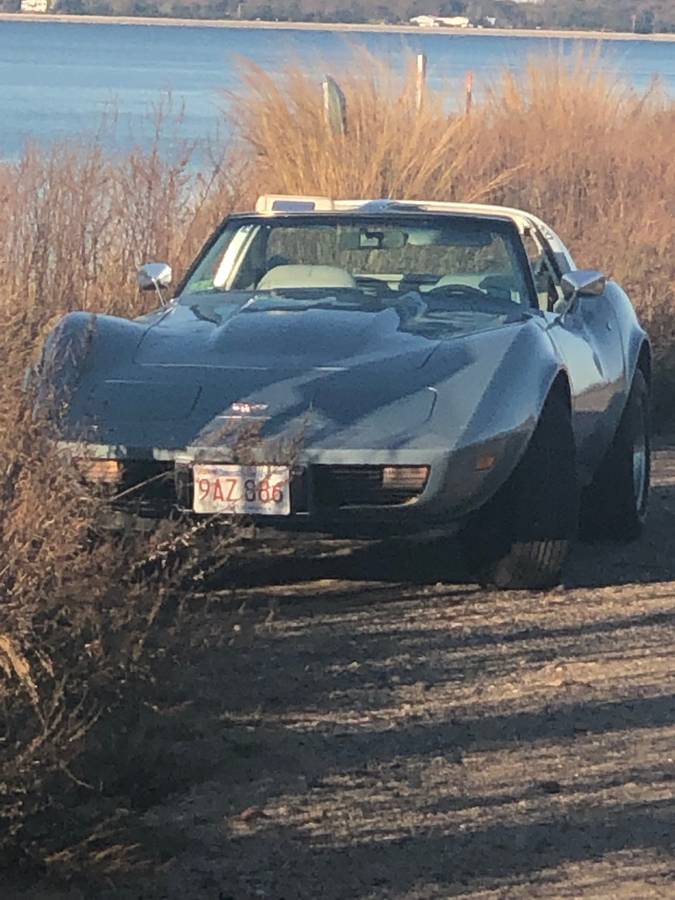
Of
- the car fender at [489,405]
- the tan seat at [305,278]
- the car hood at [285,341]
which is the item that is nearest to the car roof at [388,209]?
the tan seat at [305,278]

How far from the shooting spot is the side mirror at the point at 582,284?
26.1 feet

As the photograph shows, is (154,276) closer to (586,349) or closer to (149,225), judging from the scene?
(586,349)

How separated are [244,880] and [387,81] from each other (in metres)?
12.7

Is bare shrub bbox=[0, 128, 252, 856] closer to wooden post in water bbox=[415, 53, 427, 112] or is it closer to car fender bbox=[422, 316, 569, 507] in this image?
car fender bbox=[422, 316, 569, 507]

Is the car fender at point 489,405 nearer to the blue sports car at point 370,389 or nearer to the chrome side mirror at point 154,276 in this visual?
the blue sports car at point 370,389

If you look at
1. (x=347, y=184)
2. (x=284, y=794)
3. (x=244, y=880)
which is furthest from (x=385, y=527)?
(x=347, y=184)

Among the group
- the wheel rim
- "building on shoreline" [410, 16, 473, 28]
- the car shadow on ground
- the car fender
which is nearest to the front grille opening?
the car fender

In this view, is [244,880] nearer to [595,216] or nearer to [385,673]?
[385,673]

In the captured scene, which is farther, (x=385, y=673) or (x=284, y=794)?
(x=385, y=673)

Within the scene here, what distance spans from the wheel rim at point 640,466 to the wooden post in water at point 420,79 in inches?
292

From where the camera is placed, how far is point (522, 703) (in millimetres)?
5977

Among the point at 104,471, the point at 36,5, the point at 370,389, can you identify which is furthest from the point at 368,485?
the point at 36,5

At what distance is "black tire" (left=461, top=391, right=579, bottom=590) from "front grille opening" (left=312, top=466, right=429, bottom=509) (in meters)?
0.55

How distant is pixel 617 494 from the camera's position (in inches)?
333
